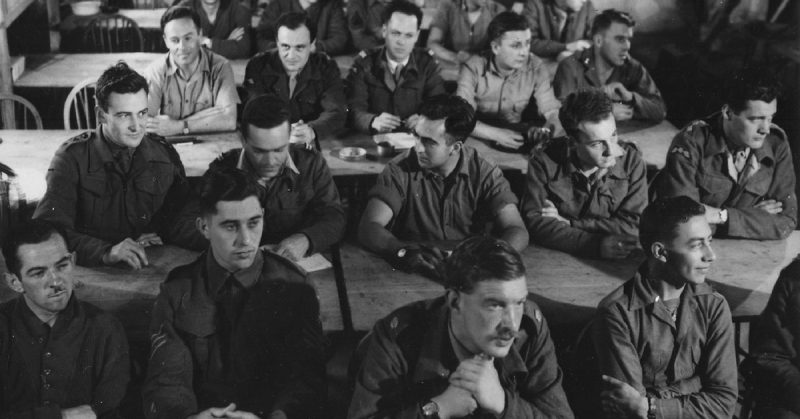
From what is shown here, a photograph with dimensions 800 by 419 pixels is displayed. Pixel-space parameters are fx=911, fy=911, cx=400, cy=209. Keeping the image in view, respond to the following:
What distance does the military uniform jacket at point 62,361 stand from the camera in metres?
3.11

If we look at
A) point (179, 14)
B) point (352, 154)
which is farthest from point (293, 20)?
point (352, 154)

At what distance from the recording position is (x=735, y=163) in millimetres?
4633

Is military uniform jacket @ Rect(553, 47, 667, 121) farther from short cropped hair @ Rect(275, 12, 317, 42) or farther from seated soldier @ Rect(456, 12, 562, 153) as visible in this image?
short cropped hair @ Rect(275, 12, 317, 42)

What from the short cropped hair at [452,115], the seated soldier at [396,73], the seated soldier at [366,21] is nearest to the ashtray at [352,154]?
the seated soldier at [396,73]

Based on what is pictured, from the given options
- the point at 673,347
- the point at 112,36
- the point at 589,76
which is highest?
the point at 589,76

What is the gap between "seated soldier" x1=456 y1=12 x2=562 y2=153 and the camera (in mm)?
5922

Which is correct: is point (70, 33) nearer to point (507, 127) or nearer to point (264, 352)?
point (507, 127)

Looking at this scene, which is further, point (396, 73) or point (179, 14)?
point (396, 73)

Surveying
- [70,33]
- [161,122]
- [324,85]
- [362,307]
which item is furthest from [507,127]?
[70,33]

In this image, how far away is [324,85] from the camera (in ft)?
19.6

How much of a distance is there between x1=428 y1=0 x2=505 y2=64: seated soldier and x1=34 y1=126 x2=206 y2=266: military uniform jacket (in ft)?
12.6

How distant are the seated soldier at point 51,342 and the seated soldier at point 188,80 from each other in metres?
2.46

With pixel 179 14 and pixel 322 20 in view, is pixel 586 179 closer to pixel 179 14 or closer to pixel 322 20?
pixel 179 14

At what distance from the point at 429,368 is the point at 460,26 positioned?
5.38 metres
